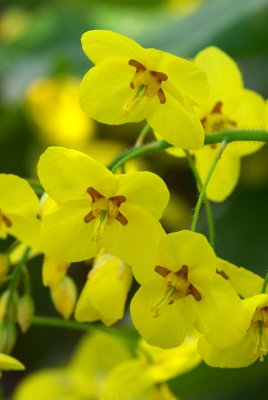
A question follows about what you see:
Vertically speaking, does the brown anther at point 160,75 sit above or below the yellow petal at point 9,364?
above

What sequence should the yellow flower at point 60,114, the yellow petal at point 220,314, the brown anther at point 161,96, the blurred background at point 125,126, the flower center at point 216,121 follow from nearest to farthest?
the yellow petal at point 220,314, the brown anther at point 161,96, the flower center at point 216,121, the blurred background at point 125,126, the yellow flower at point 60,114

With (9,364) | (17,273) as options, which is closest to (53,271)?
(17,273)

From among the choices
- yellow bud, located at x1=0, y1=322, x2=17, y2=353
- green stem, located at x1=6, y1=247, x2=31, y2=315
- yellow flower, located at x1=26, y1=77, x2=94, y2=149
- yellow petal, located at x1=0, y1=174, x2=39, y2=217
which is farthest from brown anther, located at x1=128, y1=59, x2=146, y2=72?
yellow flower, located at x1=26, y1=77, x2=94, y2=149

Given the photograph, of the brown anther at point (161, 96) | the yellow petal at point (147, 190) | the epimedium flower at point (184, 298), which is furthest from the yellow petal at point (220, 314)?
the brown anther at point (161, 96)

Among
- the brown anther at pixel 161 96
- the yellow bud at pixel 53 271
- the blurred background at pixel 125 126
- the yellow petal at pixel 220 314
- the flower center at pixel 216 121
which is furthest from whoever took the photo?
the blurred background at pixel 125 126

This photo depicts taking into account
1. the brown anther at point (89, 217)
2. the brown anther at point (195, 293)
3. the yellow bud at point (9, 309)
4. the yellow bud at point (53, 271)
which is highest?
the brown anther at point (89, 217)

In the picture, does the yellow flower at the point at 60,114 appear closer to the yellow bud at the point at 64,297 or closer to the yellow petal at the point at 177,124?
the yellow bud at the point at 64,297

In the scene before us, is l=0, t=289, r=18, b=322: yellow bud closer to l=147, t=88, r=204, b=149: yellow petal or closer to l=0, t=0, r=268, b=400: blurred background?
l=147, t=88, r=204, b=149: yellow petal
